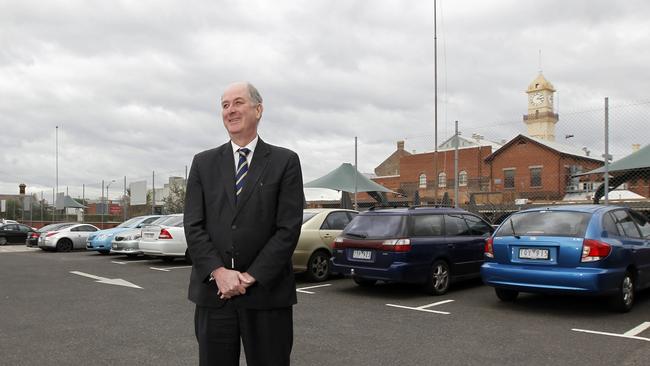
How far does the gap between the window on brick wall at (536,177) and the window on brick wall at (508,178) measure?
1.72 meters

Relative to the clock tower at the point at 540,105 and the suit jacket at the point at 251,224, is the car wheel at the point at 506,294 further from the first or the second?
the clock tower at the point at 540,105

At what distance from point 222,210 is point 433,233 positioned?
6.95 meters

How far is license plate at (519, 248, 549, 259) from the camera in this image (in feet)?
23.6

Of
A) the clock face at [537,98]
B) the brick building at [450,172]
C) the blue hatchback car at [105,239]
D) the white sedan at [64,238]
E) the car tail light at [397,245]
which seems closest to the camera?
the car tail light at [397,245]

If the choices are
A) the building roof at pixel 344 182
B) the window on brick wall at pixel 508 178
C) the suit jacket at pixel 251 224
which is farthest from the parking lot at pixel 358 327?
the window on brick wall at pixel 508 178

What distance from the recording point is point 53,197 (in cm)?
3725

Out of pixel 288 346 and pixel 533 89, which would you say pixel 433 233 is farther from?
pixel 533 89

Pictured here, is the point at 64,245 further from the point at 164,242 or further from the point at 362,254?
the point at 362,254

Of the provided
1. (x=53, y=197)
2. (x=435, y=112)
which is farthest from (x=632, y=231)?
(x=53, y=197)

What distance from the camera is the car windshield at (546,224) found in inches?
285

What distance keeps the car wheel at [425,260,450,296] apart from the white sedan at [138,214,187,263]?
295 inches

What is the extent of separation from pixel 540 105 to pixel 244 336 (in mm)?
80884

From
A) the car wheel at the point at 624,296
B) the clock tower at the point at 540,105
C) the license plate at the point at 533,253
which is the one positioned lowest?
the car wheel at the point at 624,296

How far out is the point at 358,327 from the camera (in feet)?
21.4
